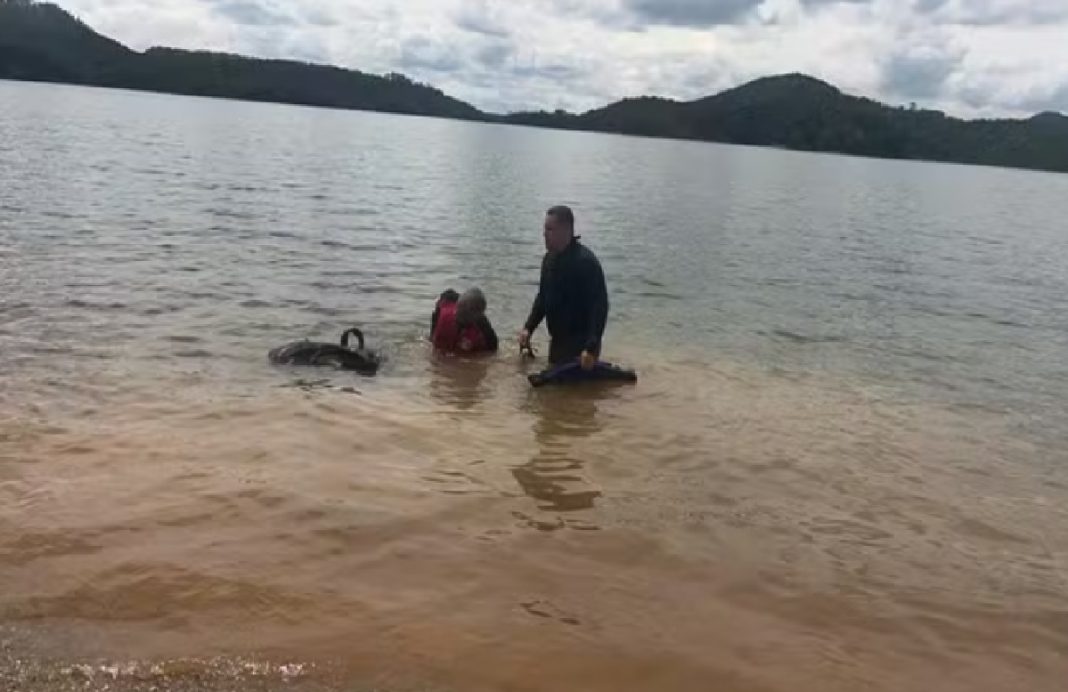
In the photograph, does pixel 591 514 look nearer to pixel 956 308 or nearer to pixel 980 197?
pixel 956 308

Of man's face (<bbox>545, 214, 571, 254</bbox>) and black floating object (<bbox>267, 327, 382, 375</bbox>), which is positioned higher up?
man's face (<bbox>545, 214, 571, 254</bbox>)

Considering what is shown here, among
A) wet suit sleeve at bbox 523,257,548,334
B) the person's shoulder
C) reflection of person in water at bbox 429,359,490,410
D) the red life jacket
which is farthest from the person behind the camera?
the red life jacket

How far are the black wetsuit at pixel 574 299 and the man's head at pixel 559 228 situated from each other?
0.14 m

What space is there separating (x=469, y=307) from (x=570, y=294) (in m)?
1.67

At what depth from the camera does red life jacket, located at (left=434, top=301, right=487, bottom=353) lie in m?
13.1

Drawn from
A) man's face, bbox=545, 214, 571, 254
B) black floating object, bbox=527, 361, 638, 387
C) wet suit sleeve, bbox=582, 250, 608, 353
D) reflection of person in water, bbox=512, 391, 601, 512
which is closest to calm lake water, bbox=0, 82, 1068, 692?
reflection of person in water, bbox=512, 391, 601, 512

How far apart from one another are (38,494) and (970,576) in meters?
6.68

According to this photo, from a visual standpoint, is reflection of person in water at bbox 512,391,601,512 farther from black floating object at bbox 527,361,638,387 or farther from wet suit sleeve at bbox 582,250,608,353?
wet suit sleeve at bbox 582,250,608,353

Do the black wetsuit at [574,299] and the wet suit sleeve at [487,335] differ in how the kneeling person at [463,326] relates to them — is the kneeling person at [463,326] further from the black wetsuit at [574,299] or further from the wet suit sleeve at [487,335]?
the black wetsuit at [574,299]

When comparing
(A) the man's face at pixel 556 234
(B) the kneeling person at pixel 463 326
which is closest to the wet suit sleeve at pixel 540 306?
(A) the man's face at pixel 556 234

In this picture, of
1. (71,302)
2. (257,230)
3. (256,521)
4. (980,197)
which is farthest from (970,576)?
(980,197)

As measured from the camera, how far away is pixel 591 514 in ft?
24.8

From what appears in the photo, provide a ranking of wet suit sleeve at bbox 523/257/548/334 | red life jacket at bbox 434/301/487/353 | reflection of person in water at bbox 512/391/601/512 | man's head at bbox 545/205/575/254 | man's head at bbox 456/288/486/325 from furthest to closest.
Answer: red life jacket at bbox 434/301/487/353
man's head at bbox 456/288/486/325
wet suit sleeve at bbox 523/257/548/334
man's head at bbox 545/205/575/254
reflection of person in water at bbox 512/391/601/512

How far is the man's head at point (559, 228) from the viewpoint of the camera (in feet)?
37.6
